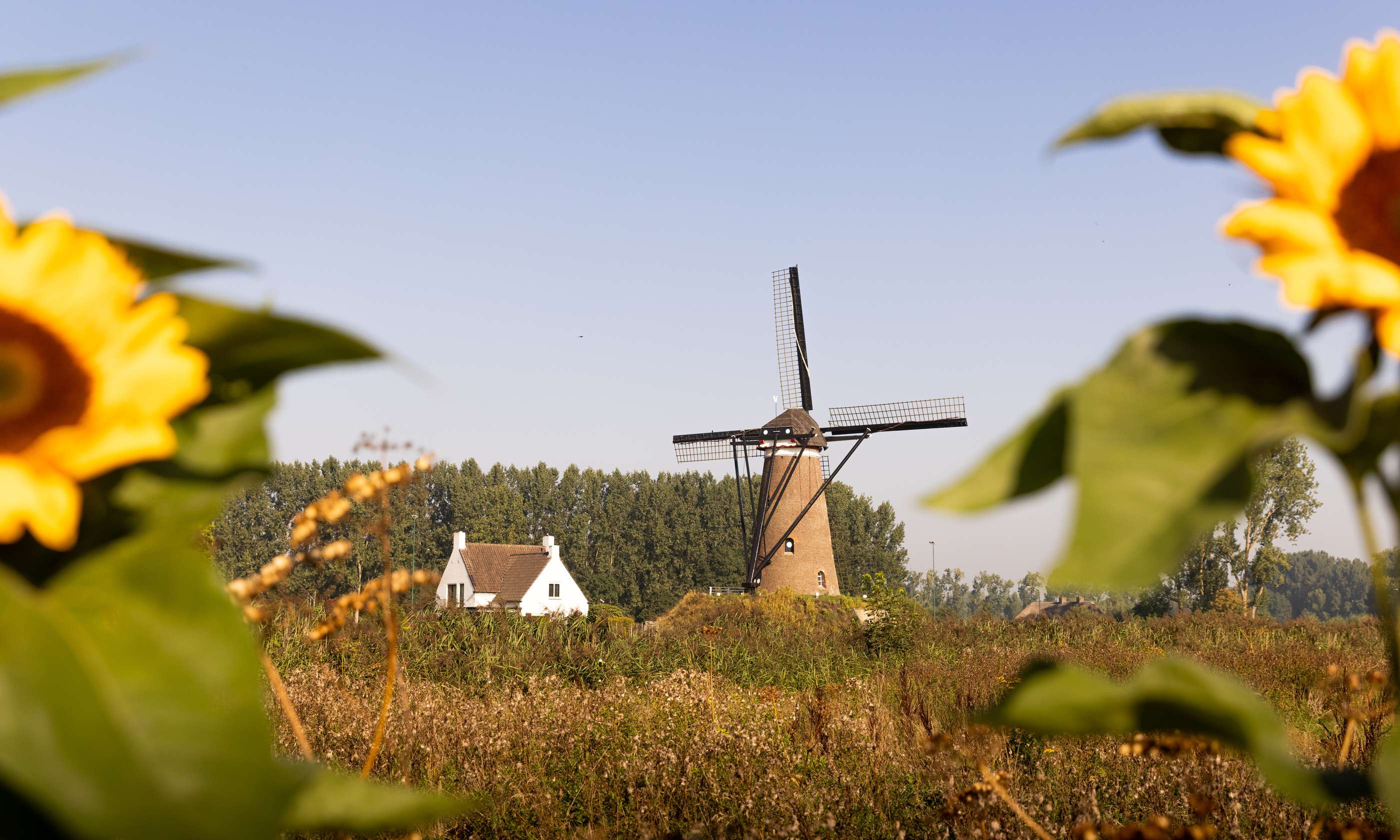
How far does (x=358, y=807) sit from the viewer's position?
1.97ft

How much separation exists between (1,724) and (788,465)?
28.0 m

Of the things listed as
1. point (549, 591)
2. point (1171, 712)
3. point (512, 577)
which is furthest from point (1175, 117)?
point (512, 577)

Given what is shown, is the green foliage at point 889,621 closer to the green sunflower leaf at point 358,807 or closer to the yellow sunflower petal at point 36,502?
the green sunflower leaf at point 358,807

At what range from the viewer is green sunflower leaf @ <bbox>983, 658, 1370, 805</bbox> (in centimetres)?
57

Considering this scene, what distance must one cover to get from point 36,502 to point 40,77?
0.23 m

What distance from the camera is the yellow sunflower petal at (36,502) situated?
46 cm

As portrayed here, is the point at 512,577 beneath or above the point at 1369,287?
beneath

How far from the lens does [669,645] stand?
12.7 meters

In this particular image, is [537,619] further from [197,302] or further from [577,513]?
[577,513]

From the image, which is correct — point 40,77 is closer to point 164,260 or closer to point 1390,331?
point 164,260

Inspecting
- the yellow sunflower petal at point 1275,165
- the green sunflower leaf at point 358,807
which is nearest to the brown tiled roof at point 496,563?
the green sunflower leaf at point 358,807

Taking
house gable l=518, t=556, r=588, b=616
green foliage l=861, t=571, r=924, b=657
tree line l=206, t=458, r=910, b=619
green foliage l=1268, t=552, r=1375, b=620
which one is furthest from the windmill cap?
green foliage l=1268, t=552, r=1375, b=620

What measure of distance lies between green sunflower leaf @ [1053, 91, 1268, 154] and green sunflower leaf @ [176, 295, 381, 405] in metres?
0.48

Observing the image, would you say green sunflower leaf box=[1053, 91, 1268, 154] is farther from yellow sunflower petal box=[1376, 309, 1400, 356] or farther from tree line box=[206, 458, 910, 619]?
tree line box=[206, 458, 910, 619]
